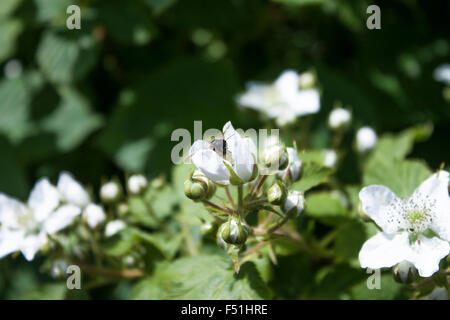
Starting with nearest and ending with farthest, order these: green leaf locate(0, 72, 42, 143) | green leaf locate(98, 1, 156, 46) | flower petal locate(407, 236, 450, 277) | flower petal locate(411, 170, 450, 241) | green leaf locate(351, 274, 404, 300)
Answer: flower petal locate(407, 236, 450, 277) → flower petal locate(411, 170, 450, 241) → green leaf locate(351, 274, 404, 300) → green leaf locate(98, 1, 156, 46) → green leaf locate(0, 72, 42, 143)

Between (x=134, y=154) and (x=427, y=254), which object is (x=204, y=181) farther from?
(x=134, y=154)

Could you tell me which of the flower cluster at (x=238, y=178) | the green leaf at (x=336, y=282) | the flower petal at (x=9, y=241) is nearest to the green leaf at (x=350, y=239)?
the green leaf at (x=336, y=282)

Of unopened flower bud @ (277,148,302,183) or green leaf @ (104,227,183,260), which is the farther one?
green leaf @ (104,227,183,260)

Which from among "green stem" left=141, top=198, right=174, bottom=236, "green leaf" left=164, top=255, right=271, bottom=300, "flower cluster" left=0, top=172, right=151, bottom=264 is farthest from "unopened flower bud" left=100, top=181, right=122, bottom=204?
"green leaf" left=164, top=255, right=271, bottom=300

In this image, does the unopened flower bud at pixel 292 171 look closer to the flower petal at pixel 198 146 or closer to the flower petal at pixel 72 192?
the flower petal at pixel 198 146

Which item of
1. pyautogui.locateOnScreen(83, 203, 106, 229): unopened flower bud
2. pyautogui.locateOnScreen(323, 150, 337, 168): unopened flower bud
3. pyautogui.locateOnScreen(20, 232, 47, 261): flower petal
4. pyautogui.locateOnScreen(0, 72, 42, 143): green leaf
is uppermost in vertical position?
pyautogui.locateOnScreen(0, 72, 42, 143): green leaf

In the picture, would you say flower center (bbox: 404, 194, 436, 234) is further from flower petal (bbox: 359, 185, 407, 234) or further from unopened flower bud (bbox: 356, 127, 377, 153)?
unopened flower bud (bbox: 356, 127, 377, 153)

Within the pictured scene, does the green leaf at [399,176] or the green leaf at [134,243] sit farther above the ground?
the green leaf at [399,176]
